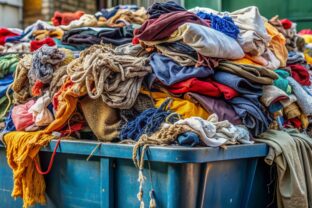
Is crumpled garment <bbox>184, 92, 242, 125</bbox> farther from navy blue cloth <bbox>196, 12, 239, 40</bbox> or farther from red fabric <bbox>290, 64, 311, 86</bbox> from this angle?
red fabric <bbox>290, 64, 311, 86</bbox>

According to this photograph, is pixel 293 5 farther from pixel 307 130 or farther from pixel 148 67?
pixel 148 67

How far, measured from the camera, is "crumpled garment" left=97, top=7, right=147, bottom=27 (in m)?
4.65

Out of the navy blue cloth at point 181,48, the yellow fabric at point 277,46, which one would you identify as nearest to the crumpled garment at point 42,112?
the navy blue cloth at point 181,48

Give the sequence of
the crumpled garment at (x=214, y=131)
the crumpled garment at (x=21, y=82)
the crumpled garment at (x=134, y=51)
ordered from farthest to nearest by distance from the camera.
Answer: the crumpled garment at (x=21, y=82)
the crumpled garment at (x=134, y=51)
the crumpled garment at (x=214, y=131)

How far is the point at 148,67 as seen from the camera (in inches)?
115

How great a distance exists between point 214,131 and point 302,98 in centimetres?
115

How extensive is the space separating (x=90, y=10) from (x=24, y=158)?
17.2 feet

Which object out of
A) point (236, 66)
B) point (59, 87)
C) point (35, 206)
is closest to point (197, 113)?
point (236, 66)

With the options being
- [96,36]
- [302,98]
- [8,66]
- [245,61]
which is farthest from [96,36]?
[302,98]

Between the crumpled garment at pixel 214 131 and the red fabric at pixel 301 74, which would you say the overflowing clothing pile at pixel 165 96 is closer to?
the crumpled garment at pixel 214 131

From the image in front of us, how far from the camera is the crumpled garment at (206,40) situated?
283 cm

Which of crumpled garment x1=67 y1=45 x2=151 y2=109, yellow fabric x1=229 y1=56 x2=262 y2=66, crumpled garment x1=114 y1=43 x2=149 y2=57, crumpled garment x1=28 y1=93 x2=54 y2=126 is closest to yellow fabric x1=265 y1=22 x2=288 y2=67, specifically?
yellow fabric x1=229 y1=56 x2=262 y2=66

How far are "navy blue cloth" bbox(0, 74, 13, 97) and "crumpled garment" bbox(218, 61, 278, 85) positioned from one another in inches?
59.3

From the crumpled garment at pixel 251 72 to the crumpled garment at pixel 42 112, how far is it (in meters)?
1.03
